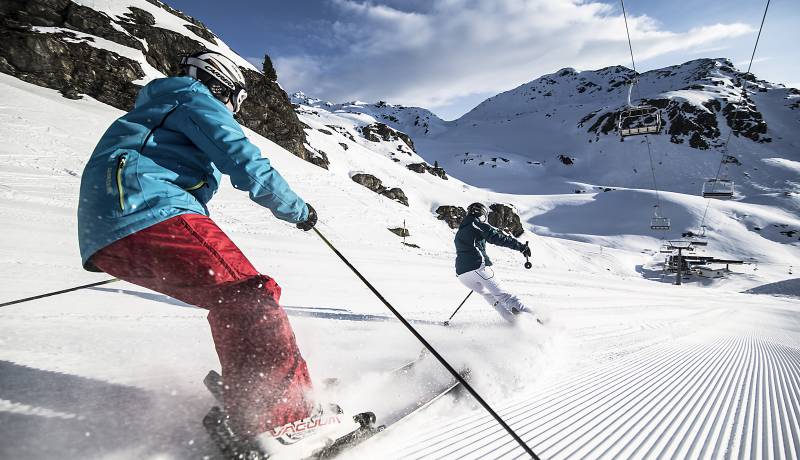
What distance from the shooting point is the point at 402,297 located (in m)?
7.15

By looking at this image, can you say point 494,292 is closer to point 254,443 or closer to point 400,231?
point 254,443

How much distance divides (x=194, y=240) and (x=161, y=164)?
1.26ft

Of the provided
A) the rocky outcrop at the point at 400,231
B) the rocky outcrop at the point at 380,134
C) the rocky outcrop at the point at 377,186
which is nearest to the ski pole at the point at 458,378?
the rocky outcrop at the point at 400,231

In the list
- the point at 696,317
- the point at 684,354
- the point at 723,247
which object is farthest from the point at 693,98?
the point at 684,354

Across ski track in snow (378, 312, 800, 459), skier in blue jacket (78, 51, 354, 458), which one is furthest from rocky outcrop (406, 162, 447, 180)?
skier in blue jacket (78, 51, 354, 458)

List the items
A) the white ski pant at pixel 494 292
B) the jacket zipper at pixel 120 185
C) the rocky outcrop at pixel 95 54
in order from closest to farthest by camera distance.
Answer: the jacket zipper at pixel 120 185 → the white ski pant at pixel 494 292 → the rocky outcrop at pixel 95 54

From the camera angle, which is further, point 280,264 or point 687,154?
point 687,154

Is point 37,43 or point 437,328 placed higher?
A: point 37,43

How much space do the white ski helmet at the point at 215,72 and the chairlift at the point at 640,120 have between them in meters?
17.2

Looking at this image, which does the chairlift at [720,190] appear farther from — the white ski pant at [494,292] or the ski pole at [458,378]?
the ski pole at [458,378]

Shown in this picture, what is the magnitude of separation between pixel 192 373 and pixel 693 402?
447 cm

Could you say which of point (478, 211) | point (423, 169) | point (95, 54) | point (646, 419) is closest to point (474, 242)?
point (478, 211)

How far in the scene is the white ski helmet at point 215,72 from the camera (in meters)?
2.01

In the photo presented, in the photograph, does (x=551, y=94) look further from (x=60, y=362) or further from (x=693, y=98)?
(x=60, y=362)
